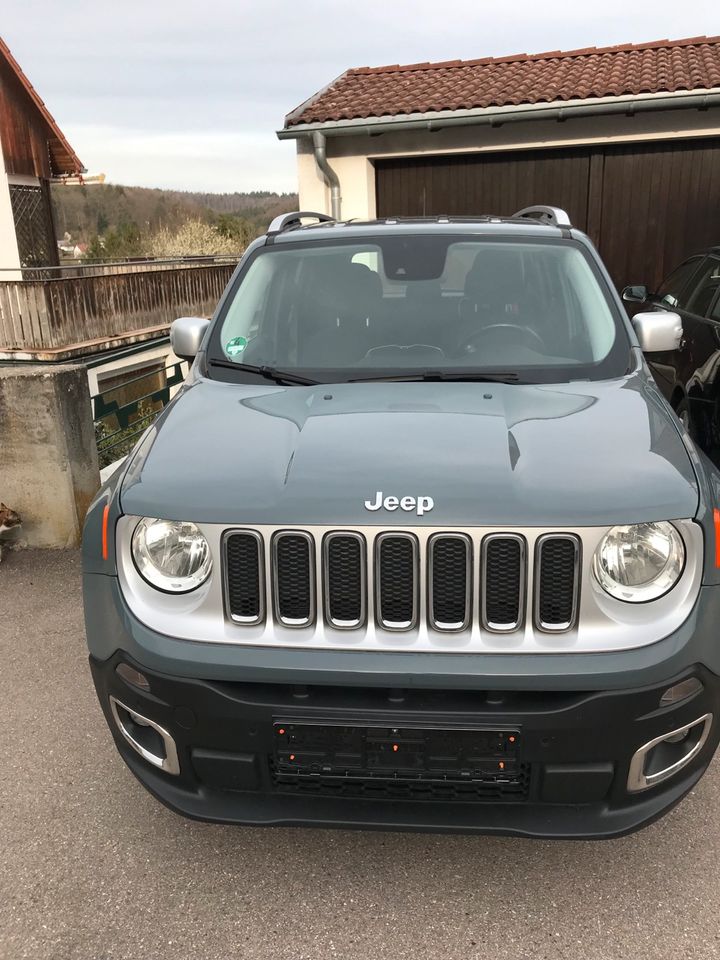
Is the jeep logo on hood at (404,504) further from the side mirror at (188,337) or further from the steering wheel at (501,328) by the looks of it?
the side mirror at (188,337)

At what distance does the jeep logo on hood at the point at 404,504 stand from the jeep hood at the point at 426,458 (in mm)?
14

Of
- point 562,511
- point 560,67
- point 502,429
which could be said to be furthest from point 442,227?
point 560,67

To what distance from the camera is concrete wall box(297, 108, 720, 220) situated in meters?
9.50

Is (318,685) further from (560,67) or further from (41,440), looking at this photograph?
(560,67)

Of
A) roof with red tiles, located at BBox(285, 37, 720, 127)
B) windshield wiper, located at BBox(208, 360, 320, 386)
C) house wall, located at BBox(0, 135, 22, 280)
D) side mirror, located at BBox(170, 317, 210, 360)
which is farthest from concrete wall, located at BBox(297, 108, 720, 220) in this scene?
house wall, located at BBox(0, 135, 22, 280)

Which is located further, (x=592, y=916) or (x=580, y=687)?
(x=592, y=916)

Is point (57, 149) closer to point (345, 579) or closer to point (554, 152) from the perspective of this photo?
point (554, 152)

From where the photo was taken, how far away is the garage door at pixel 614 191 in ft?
31.8

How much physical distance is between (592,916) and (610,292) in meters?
2.24

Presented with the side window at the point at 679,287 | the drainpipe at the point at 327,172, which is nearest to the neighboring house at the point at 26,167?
the drainpipe at the point at 327,172

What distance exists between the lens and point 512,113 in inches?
380

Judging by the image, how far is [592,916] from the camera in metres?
2.40

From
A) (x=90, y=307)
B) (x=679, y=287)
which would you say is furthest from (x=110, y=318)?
(x=679, y=287)

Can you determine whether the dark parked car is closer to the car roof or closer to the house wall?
the car roof
